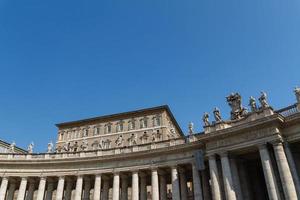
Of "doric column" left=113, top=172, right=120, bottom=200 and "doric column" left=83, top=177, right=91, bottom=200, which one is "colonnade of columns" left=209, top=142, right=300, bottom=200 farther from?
"doric column" left=83, top=177, right=91, bottom=200

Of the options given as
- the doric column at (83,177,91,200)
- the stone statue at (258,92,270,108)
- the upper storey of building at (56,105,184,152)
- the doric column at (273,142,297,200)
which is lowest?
the doric column at (273,142,297,200)

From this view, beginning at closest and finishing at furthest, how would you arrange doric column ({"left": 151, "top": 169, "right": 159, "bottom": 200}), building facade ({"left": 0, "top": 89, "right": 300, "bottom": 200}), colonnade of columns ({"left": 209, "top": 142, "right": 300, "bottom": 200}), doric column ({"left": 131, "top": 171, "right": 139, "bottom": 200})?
1. colonnade of columns ({"left": 209, "top": 142, "right": 300, "bottom": 200})
2. building facade ({"left": 0, "top": 89, "right": 300, "bottom": 200})
3. doric column ({"left": 151, "top": 169, "right": 159, "bottom": 200})
4. doric column ({"left": 131, "top": 171, "right": 139, "bottom": 200})

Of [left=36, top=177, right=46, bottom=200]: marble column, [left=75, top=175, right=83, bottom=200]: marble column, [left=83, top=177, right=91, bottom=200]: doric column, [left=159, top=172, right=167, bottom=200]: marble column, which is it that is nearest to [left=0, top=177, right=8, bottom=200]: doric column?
[left=36, top=177, right=46, bottom=200]: marble column

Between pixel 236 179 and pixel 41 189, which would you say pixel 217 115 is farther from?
pixel 41 189

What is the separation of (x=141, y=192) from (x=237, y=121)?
60.3 ft

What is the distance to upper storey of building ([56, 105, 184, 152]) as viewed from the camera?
7394 cm

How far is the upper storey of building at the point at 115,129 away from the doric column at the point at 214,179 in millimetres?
34239

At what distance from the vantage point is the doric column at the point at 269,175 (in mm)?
31375

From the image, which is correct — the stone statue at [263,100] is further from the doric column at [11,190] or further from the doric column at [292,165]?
the doric column at [11,190]

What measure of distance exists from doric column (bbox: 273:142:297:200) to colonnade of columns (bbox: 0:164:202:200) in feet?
36.0

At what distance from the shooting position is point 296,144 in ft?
118

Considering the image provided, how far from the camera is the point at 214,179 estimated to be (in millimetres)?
36188

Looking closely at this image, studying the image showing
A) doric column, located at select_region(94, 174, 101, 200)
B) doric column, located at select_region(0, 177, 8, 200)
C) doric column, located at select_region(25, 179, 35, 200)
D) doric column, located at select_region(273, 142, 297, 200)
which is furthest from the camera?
doric column, located at select_region(25, 179, 35, 200)

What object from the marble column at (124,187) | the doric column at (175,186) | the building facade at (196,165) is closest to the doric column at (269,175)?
the building facade at (196,165)
